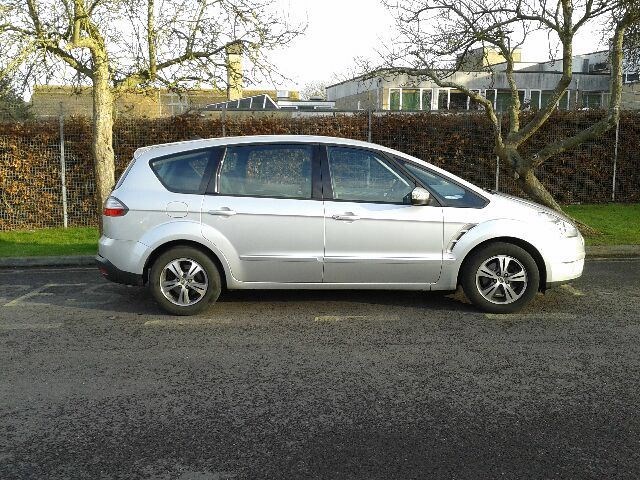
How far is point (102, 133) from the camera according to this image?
10.1m

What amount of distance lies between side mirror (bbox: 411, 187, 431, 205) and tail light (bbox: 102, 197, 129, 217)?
110 inches

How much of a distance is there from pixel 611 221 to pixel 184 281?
8.94m

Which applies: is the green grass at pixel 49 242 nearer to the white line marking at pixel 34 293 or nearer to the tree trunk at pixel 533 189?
the white line marking at pixel 34 293

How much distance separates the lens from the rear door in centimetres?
588

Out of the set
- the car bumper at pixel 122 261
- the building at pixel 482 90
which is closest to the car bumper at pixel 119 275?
the car bumper at pixel 122 261

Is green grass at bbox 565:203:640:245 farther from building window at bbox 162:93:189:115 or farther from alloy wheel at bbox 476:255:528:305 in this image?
building window at bbox 162:93:189:115

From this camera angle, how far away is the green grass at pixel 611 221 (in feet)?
31.8

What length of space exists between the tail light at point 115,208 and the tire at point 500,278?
11.1 feet

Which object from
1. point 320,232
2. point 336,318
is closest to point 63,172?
point 320,232

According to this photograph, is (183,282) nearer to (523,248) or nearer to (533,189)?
(523,248)

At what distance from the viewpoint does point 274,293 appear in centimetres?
691

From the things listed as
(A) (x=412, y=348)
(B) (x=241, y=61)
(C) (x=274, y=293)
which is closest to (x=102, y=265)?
(C) (x=274, y=293)

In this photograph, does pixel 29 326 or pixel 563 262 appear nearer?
pixel 29 326

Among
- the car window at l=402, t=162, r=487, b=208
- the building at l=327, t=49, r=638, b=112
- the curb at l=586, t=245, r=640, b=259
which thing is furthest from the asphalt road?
the building at l=327, t=49, r=638, b=112
